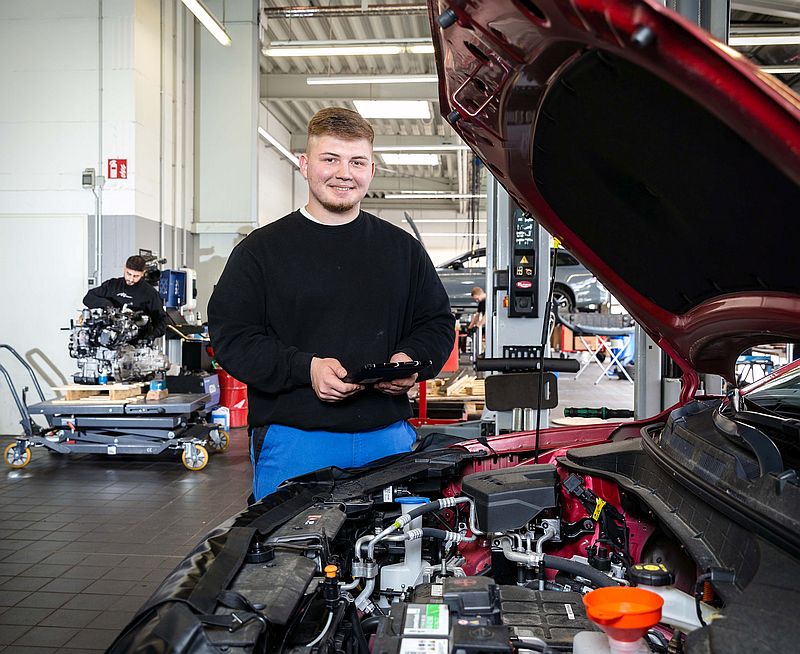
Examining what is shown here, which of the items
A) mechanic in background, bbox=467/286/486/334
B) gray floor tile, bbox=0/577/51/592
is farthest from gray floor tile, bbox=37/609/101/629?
mechanic in background, bbox=467/286/486/334

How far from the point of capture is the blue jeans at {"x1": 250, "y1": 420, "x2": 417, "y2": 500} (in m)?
2.03

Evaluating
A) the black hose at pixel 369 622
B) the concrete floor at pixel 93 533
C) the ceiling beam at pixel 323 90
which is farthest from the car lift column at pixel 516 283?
the ceiling beam at pixel 323 90

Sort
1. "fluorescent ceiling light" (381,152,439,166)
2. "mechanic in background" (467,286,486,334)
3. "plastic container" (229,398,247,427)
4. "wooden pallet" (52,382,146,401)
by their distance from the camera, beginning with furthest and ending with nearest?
"fluorescent ceiling light" (381,152,439,166) → "mechanic in background" (467,286,486,334) → "plastic container" (229,398,247,427) → "wooden pallet" (52,382,146,401)

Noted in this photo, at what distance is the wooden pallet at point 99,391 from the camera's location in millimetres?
6195

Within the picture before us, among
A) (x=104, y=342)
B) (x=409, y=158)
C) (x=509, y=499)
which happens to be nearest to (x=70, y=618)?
(x=509, y=499)

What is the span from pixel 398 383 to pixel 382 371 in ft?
0.57

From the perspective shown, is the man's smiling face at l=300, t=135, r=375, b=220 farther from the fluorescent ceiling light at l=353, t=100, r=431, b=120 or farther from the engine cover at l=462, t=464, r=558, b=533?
the fluorescent ceiling light at l=353, t=100, r=431, b=120

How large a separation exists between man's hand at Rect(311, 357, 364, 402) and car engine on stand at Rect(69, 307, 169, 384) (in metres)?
4.89

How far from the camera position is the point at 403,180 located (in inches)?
763

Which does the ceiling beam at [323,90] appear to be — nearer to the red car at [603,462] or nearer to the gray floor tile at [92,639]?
the gray floor tile at [92,639]

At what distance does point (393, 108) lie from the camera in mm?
12430

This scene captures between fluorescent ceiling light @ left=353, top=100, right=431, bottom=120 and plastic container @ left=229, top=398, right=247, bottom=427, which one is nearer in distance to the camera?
plastic container @ left=229, top=398, right=247, bottom=427

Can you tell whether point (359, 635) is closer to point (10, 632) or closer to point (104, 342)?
point (10, 632)

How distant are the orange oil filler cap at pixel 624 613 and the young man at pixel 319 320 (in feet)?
3.52
